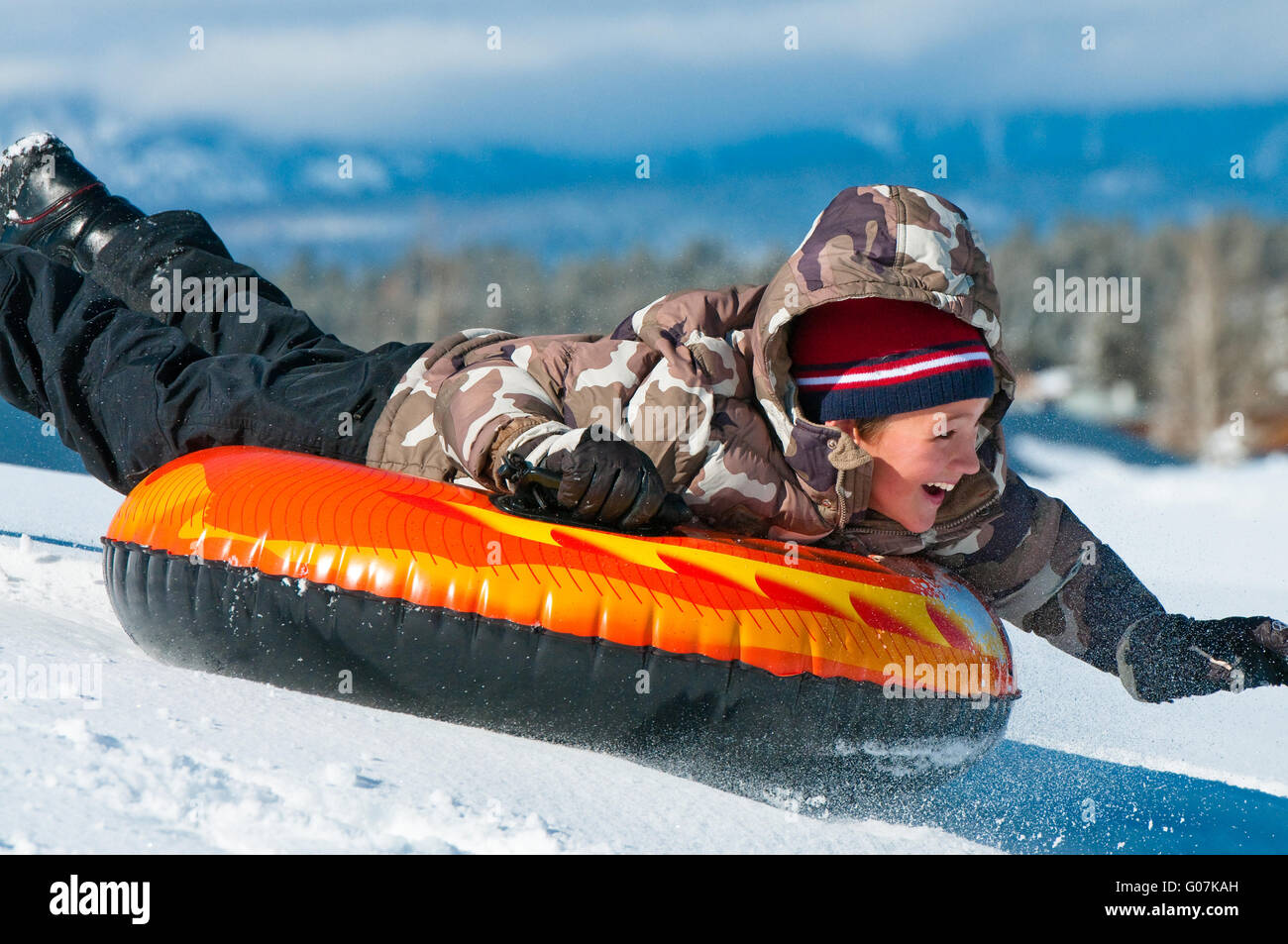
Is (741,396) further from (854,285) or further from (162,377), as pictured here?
(162,377)

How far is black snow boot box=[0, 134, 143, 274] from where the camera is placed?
328 cm

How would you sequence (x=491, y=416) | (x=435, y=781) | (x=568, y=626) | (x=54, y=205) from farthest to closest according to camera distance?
(x=54, y=205), (x=491, y=416), (x=568, y=626), (x=435, y=781)

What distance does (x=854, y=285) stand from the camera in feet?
7.17

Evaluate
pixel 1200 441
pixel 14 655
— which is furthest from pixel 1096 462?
pixel 14 655

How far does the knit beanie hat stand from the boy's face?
29 mm

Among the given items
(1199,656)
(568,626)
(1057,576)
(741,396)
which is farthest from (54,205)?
(1199,656)

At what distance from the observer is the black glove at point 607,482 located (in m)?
1.96

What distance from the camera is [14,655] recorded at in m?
2.09

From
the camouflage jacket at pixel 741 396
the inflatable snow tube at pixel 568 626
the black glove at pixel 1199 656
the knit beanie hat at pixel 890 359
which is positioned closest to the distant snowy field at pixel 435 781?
the inflatable snow tube at pixel 568 626

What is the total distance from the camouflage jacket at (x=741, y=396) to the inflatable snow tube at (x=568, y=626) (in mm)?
149

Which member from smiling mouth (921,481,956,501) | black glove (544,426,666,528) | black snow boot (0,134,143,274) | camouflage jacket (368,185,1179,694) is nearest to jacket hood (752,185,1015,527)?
camouflage jacket (368,185,1179,694)

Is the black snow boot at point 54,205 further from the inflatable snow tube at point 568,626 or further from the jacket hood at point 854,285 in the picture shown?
the jacket hood at point 854,285

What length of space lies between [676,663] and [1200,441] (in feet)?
51.2

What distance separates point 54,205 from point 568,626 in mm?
2170
